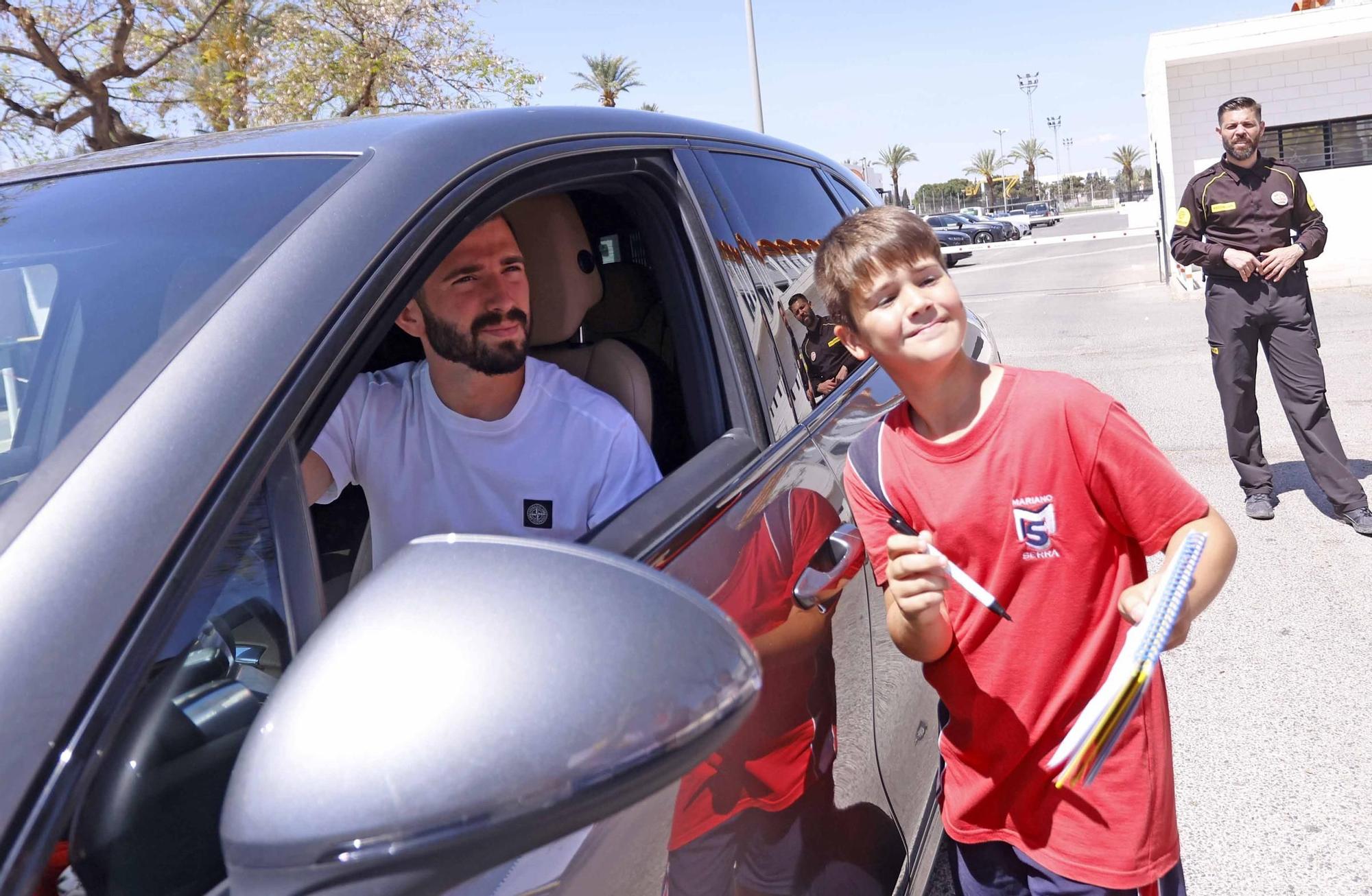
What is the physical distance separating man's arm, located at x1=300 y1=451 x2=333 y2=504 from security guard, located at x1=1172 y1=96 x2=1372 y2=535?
189 inches

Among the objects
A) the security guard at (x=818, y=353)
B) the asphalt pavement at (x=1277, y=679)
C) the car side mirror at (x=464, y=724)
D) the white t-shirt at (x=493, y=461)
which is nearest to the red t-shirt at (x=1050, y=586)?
the white t-shirt at (x=493, y=461)

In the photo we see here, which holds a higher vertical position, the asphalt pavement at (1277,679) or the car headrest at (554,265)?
the car headrest at (554,265)

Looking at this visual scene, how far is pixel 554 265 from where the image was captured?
2.44 meters

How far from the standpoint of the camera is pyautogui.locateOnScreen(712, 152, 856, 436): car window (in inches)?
89.1

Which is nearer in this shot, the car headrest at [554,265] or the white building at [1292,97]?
the car headrest at [554,265]

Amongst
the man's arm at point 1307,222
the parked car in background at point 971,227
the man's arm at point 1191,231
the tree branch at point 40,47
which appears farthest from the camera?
the parked car in background at point 971,227

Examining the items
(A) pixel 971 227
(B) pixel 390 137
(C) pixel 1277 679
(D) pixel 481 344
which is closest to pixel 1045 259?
(A) pixel 971 227

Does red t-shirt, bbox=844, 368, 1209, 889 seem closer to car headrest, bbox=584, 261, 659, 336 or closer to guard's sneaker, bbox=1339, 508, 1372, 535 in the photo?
car headrest, bbox=584, 261, 659, 336

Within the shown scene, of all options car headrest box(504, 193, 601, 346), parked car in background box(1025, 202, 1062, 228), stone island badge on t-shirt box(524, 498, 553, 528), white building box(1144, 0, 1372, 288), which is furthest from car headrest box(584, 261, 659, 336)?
parked car in background box(1025, 202, 1062, 228)

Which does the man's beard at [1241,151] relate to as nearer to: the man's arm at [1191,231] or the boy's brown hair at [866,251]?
the man's arm at [1191,231]

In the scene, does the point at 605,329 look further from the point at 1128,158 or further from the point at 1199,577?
the point at 1128,158

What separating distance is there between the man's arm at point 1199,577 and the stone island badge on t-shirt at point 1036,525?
126mm

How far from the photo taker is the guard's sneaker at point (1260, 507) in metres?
5.67

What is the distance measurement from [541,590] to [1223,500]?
6.02 metres
